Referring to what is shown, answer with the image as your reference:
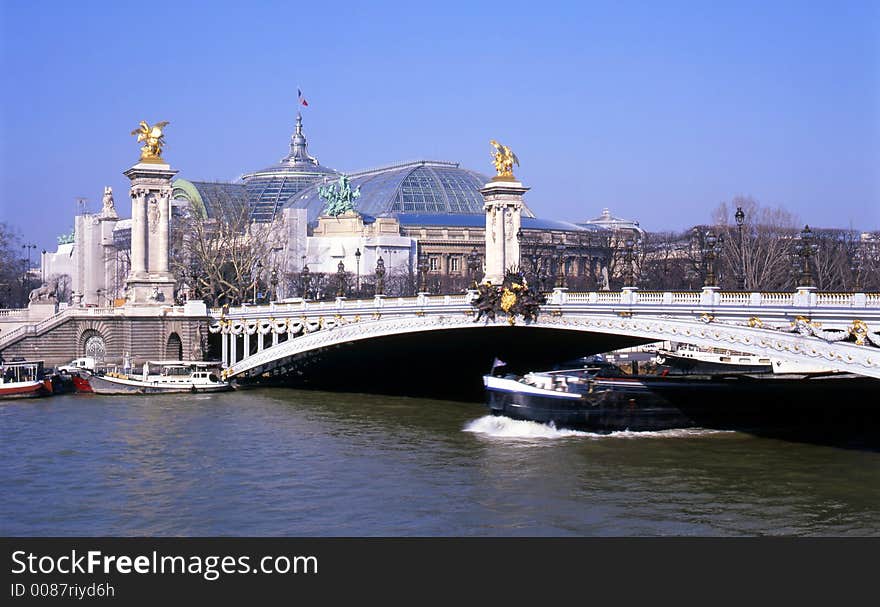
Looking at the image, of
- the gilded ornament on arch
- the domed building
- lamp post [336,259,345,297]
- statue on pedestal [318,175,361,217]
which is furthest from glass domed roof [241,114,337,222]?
the gilded ornament on arch

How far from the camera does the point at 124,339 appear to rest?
60.0m

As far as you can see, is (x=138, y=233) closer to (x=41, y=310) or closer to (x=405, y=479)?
(x=41, y=310)

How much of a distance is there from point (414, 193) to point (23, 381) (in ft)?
312

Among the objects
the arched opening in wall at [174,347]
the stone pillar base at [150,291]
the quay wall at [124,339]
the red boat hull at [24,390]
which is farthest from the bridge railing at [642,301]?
the red boat hull at [24,390]

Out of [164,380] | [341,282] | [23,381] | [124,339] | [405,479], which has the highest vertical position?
[341,282]

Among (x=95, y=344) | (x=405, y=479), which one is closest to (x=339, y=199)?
(x=95, y=344)

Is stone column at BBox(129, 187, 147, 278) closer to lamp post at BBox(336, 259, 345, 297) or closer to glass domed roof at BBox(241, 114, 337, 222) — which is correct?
lamp post at BBox(336, 259, 345, 297)

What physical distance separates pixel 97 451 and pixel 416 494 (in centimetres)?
1137

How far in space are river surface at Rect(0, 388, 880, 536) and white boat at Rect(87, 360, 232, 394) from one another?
7299 millimetres

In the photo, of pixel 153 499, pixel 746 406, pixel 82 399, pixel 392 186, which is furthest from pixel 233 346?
pixel 392 186

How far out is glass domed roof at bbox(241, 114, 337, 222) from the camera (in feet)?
491

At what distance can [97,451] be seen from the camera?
3812cm

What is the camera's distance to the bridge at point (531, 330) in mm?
31875

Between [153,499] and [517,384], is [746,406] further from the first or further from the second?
[153,499]
